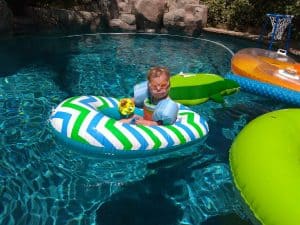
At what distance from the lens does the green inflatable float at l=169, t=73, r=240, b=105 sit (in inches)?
223

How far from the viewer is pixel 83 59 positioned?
8.59 metres

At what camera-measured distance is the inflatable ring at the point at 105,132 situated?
411 cm

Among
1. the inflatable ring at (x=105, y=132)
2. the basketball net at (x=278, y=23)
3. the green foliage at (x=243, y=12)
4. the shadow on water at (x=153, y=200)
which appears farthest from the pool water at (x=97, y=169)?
the green foliage at (x=243, y=12)

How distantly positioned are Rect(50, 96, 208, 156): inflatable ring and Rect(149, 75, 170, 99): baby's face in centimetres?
38

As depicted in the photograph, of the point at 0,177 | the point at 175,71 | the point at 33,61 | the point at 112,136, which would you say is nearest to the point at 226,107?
the point at 175,71

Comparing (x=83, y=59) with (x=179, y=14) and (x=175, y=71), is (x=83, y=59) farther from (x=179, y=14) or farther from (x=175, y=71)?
(x=179, y=14)

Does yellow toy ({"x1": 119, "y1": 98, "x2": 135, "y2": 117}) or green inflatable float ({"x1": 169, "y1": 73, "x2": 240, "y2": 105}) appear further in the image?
green inflatable float ({"x1": 169, "y1": 73, "x2": 240, "y2": 105})

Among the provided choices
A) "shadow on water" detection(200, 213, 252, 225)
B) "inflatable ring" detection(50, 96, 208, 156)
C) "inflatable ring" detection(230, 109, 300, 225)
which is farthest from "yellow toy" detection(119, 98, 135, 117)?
"shadow on water" detection(200, 213, 252, 225)

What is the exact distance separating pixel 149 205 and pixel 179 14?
9.33 meters

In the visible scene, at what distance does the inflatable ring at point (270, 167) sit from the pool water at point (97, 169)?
29cm

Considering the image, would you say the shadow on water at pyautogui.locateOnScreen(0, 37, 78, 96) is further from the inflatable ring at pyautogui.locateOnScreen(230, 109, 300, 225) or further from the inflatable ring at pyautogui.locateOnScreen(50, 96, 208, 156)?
the inflatable ring at pyautogui.locateOnScreen(230, 109, 300, 225)

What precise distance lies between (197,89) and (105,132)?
211 centimetres

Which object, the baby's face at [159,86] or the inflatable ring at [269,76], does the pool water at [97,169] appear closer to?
the inflatable ring at [269,76]

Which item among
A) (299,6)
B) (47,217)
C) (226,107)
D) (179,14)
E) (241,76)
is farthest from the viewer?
(179,14)
